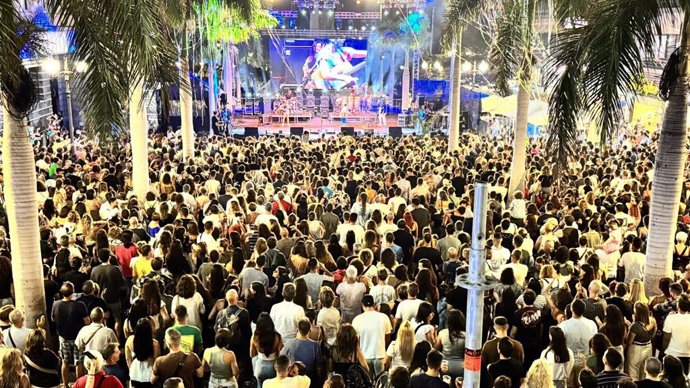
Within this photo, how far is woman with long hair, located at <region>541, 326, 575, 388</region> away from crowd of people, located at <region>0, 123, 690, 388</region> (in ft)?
0.04

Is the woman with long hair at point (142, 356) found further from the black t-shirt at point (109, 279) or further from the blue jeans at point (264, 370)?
the black t-shirt at point (109, 279)

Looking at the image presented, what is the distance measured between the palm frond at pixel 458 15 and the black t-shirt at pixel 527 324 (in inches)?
461

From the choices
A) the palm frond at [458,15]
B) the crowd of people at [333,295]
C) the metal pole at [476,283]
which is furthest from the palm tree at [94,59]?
the palm frond at [458,15]

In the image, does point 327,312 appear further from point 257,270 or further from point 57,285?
point 57,285

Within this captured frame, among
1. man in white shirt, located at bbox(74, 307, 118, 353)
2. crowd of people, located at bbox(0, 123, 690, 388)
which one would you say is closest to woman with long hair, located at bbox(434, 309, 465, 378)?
crowd of people, located at bbox(0, 123, 690, 388)

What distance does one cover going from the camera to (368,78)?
4966 centimetres

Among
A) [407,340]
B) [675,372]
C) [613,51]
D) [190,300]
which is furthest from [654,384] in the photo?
[190,300]

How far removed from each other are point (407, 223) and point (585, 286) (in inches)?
166

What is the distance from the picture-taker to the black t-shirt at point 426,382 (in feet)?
21.0

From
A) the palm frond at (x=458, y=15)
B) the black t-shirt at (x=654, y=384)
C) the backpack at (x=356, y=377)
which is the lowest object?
the backpack at (x=356, y=377)

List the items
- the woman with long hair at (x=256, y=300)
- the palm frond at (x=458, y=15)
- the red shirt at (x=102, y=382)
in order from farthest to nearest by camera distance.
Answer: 1. the palm frond at (x=458, y=15)
2. the woman with long hair at (x=256, y=300)
3. the red shirt at (x=102, y=382)

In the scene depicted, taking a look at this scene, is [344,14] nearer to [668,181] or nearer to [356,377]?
[668,181]

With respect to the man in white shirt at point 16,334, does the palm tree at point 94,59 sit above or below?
above

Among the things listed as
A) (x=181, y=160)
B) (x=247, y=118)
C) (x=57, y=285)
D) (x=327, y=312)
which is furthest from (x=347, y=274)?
(x=247, y=118)
